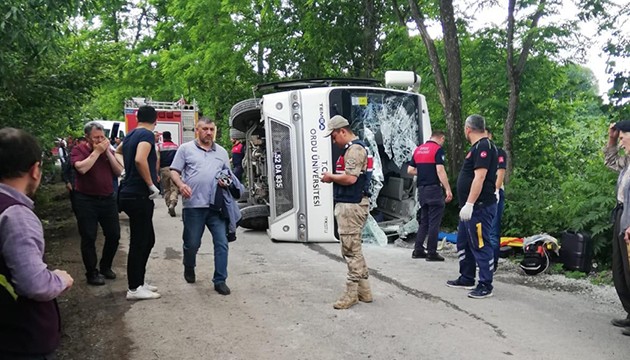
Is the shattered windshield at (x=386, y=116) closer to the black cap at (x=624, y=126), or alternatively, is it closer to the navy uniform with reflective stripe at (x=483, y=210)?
the navy uniform with reflective stripe at (x=483, y=210)

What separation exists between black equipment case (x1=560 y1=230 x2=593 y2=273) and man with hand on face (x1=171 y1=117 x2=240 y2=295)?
13.9ft

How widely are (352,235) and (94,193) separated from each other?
289cm

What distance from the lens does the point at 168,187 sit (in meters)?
12.4

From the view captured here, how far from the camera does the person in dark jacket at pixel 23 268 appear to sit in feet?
7.20

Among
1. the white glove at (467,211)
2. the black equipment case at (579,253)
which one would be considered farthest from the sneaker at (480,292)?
the black equipment case at (579,253)

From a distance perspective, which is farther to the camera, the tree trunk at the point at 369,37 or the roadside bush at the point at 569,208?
the tree trunk at the point at 369,37

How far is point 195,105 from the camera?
21328mm

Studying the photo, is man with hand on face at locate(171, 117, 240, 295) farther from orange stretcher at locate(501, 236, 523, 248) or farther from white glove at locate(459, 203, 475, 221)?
orange stretcher at locate(501, 236, 523, 248)

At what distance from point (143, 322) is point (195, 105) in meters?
17.2

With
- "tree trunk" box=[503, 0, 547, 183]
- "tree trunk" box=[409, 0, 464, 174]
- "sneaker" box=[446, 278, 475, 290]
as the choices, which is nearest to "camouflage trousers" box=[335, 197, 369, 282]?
"sneaker" box=[446, 278, 475, 290]

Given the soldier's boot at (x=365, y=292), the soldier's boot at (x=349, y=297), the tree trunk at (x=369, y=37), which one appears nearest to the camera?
the soldier's boot at (x=349, y=297)

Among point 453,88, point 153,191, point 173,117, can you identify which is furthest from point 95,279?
point 173,117

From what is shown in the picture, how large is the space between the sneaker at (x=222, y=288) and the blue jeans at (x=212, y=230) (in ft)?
0.12

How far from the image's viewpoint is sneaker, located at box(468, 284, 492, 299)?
5766 millimetres
